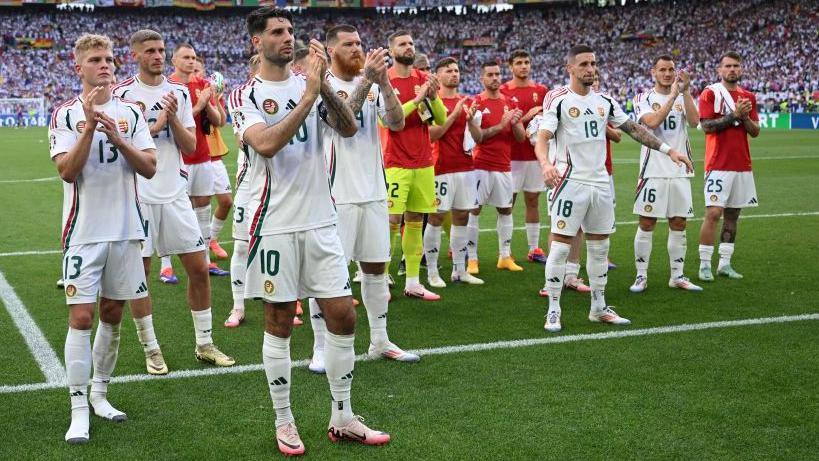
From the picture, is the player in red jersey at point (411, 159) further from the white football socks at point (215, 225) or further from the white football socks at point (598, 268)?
the white football socks at point (215, 225)

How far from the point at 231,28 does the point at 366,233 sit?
6513 cm

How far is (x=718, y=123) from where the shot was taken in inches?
366

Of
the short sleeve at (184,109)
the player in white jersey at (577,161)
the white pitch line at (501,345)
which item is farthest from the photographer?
the player in white jersey at (577,161)

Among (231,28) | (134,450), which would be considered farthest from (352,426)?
(231,28)

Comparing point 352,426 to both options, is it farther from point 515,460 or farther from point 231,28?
point 231,28

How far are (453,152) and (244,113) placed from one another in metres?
5.28

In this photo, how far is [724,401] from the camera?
5430 mm

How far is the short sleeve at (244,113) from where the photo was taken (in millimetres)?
4434

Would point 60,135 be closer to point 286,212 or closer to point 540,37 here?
point 286,212

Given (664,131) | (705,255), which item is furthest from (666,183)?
(705,255)

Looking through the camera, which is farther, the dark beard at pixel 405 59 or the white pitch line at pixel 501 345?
the dark beard at pixel 405 59

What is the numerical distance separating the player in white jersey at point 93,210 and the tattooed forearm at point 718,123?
21.3 ft

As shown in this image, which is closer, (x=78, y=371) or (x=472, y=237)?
(x=78, y=371)

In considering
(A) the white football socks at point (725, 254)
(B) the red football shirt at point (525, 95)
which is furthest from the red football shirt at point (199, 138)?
(A) the white football socks at point (725, 254)
